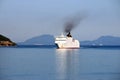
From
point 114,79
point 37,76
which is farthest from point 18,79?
point 114,79

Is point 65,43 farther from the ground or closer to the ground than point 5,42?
farther from the ground

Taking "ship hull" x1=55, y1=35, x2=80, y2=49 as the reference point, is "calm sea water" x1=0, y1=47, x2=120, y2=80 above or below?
above

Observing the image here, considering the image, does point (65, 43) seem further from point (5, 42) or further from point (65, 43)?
point (5, 42)

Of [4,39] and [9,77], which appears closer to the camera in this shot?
[9,77]

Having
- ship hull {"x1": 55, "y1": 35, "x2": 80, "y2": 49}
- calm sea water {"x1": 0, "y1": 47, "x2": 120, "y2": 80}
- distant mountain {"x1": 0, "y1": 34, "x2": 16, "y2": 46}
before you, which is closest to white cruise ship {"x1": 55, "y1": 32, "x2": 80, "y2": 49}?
ship hull {"x1": 55, "y1": 35, "x2": 80, "y2": 49}

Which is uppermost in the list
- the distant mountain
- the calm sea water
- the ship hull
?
the calm sea water

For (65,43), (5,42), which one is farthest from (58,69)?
(5,42)

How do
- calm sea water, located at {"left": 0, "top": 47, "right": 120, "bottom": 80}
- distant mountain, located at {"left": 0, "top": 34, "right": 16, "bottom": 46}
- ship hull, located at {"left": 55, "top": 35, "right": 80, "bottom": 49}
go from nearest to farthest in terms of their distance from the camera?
calm sea water, located at {"left": 0, "top": 47, "right": 120, "bottom": 80} → ship hull, located at {"left": 55, "top": 35, "right": 80, "bottom": 49} → distant mountain, located at {"left": 0, "top": 34, "right": 16, "bottom": 46}

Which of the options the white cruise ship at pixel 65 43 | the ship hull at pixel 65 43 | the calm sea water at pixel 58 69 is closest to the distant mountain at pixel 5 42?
the white cruise ship at pixel 65 43

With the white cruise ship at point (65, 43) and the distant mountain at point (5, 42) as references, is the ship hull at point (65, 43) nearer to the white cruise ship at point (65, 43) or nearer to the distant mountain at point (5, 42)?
the white cruise ship at point (65, 43)

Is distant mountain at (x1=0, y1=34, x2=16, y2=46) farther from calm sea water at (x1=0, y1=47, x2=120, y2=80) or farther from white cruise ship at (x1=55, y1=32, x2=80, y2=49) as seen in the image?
calm sea water at (x1=0, y1=47, x2=120, y2=80)

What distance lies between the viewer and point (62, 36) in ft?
314

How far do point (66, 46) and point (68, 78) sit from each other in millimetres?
73306

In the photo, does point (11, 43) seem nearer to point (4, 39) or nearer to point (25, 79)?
point (4, 39)
